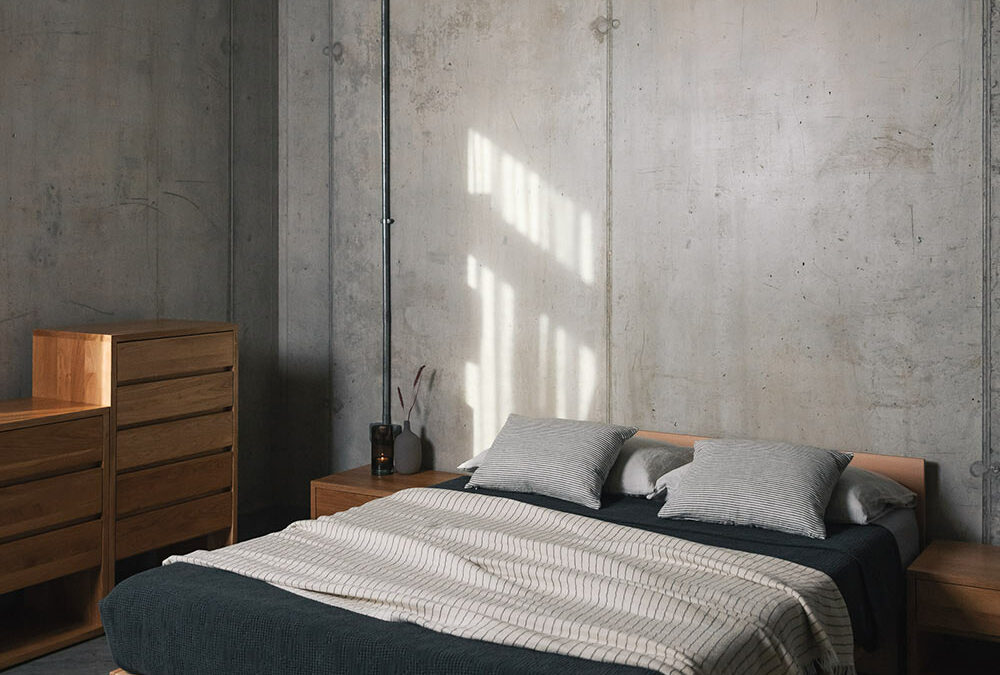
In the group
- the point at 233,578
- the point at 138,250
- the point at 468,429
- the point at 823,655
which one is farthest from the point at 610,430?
the point at 138,250

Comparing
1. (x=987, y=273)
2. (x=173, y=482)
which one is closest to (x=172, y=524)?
(x=173, y=482)

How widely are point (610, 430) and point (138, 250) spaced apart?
2210 millimetres

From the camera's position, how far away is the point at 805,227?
3719 millimetres

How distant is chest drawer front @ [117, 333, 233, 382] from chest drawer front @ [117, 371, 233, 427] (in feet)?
0.12

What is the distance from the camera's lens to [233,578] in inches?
107

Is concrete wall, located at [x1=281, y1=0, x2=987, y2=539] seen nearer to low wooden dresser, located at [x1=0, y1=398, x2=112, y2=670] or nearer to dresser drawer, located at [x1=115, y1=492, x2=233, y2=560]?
dresser drawer, located at [x1=115, y1=492, x2=233, y2=560]

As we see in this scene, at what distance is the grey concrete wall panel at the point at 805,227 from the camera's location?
11.4 feet

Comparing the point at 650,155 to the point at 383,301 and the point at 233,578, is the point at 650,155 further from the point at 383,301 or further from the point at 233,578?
the point at 233,578

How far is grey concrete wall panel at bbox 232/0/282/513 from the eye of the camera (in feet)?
15.9

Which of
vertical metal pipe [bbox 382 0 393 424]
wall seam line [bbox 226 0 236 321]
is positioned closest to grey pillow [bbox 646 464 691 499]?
vertical metal pipe [bbox 382 0 393 424]

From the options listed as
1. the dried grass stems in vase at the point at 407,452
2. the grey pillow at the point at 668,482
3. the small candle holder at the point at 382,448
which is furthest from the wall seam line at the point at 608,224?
the small candle holder at the point at 382,448

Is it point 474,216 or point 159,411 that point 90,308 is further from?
point 474,216

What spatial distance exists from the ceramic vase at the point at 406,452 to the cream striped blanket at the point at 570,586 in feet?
3.92

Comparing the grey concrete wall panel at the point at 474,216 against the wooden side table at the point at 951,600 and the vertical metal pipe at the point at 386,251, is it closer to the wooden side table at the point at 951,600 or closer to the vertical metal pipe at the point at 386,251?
the vertical metal pipe at the point at 386,251
